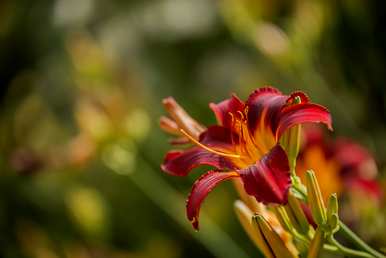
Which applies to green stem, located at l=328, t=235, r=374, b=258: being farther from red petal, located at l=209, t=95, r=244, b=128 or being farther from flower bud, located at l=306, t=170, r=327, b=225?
red petal, located at l=209, t=95, r=244, b=128

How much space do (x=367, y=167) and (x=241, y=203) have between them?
0.31 m

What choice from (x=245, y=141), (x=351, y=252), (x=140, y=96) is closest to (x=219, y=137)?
(x=245, y=141)

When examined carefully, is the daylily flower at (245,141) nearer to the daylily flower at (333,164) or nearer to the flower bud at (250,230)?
the flower bud at (250,230)

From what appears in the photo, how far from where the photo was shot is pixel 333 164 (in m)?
1.02

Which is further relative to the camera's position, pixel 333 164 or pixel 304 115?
pixel 333 164

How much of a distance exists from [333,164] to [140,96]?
586 mm

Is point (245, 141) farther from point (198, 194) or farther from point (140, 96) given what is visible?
point (140, 96)

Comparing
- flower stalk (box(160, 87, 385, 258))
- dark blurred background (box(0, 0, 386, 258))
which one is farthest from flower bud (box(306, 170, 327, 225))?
→ dark blurred background (box(0, 0, 386, 258))

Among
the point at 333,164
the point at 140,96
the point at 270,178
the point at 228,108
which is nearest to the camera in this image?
the point at 270,178

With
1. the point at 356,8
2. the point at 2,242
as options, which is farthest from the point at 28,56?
the point at 356,8

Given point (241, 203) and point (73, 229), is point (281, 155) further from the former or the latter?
point (73, 229)

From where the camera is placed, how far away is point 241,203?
2.47 ft

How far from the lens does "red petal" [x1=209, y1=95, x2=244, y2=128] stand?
68 cm

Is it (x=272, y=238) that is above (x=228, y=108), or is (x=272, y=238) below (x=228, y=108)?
below
